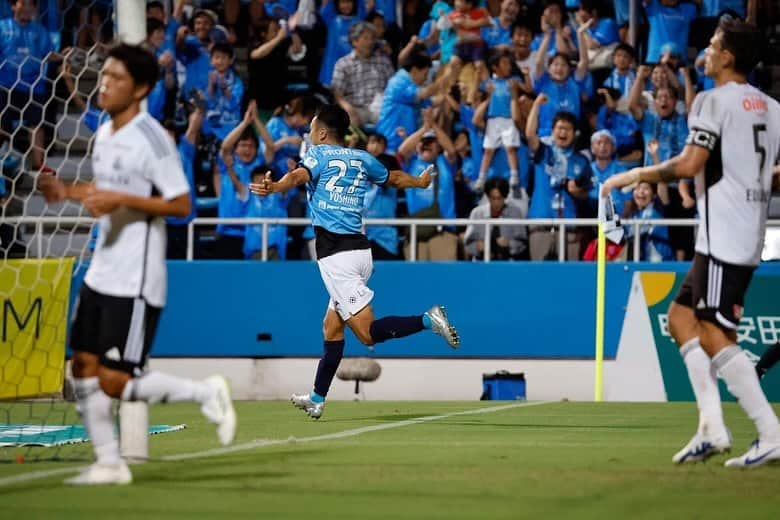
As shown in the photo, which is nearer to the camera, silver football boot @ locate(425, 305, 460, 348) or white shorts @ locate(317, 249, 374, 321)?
white shorts @ locate(317, 249, 374, 321)

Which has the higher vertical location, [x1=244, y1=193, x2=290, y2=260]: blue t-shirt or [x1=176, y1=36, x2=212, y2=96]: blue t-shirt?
[x1=176, y1=36, x2=212, y2=96]: blue t-shirt

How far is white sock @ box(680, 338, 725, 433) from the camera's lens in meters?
7.77

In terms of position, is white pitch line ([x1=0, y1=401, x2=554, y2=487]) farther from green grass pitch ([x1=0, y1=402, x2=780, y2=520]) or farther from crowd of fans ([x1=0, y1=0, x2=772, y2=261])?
crowd of fans ([x1=0, y1=0, x2=772, y2=261])

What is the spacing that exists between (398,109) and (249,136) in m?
1.94

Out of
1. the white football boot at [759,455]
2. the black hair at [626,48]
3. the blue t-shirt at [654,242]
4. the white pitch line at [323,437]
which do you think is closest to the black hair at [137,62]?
the white pitch line at [323,437]

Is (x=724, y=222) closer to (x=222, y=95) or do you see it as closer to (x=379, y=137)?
(x=379, y=137)

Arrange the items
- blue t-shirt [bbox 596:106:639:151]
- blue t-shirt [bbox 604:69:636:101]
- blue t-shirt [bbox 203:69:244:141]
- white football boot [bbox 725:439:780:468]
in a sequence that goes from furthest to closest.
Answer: blue t-shirt [bbox 203:69:244:141] → blue t-shirt [bbox 604:69:636:101] → blue t-shirt [bbox 596:106:639:151] → white football boot [bbox 725:439:780:468]

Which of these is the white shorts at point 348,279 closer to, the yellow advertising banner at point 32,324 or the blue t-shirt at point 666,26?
the yellow advertising banner at point 32,324

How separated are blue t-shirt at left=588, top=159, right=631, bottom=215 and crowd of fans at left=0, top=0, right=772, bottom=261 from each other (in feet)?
0.09

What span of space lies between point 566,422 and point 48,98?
6.40 meters

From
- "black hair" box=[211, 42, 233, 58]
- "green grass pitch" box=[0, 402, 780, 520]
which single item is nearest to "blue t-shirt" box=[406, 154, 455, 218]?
"black hair" box=[211, 42, 233, 58]

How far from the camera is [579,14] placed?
64.2ft

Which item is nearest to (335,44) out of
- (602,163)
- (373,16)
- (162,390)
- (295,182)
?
(373,16)

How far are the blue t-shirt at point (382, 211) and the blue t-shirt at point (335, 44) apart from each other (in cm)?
259
